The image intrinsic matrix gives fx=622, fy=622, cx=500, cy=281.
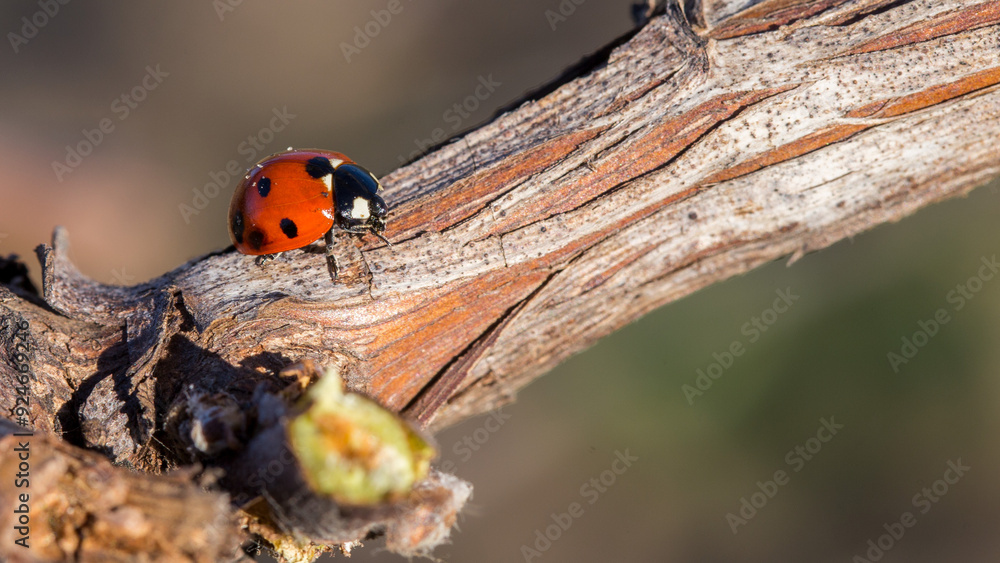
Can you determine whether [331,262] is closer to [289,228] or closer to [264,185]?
[289,228]

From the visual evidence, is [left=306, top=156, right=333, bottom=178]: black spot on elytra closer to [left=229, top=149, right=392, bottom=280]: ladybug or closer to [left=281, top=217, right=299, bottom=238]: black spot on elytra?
[left=229, top=149, right=392, bottom=280]: ladybug

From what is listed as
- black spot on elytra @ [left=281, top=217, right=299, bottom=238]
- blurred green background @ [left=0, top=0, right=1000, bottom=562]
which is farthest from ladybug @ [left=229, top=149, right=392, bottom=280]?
blurred green background @ [left=0, top=0, right=1000, bottom=562]

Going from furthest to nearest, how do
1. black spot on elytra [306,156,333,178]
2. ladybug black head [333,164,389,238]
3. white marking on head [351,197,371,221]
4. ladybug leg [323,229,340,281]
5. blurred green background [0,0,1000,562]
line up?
blurred green background [0,0,1000,562] < black spot on elytra [306,156,333,178] < white marking on head [351,197,371,221] < ladybug black head [333,164,389,238] < ladybug leg [323,229,340,281]

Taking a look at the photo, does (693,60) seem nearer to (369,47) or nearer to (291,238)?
(291,238)

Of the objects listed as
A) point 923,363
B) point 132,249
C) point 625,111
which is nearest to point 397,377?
point 625,111

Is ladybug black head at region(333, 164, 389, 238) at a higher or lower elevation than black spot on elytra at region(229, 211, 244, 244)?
lower

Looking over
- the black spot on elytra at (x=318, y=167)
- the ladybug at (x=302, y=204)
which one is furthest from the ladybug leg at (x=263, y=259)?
the black spot on elytra at (x=318, y=167)

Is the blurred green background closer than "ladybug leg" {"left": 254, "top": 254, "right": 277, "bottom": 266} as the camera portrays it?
No

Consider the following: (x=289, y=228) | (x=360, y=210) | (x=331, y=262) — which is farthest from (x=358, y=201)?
(x=331, y=262)

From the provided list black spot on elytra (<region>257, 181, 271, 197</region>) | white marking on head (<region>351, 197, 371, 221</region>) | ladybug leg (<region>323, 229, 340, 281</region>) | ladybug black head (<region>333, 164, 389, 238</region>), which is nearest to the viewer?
ladybug leg (<region>323, 229, 340, 281</region>)
